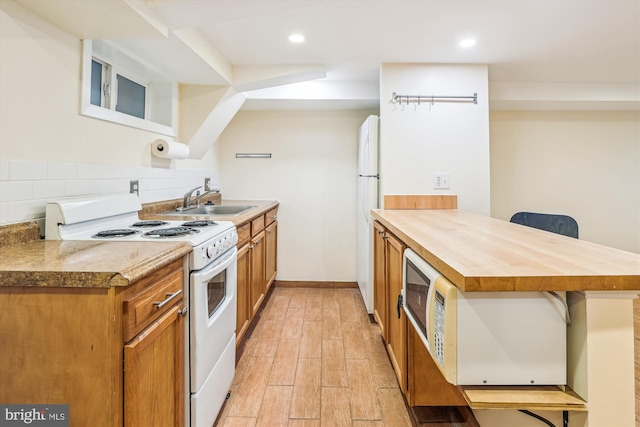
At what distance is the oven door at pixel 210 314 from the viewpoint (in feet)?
4.16

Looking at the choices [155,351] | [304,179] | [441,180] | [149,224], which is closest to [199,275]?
[155,351]

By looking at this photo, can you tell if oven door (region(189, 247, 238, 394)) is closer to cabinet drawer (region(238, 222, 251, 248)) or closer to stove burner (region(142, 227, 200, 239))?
stove burner (region(142, 227, 200, 239))

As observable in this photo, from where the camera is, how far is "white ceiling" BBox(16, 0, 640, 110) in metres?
1.58

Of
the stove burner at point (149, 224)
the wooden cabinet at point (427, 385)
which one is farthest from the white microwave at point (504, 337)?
the stove burner at point (149, 224)

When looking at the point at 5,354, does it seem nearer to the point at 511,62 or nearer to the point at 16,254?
the point at 16,254

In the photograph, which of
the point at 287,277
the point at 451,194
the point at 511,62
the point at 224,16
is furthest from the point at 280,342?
the point at 511,62

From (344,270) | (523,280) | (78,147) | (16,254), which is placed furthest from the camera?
(344,270)

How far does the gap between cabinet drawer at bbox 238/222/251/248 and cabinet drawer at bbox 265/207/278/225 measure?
26.6 inches

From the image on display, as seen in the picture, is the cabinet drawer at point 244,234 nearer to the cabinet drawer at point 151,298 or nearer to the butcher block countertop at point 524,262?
the cabinet drawer at point 151,298

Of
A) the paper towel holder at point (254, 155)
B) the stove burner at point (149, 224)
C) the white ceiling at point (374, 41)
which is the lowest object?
the stove burner at point (149, 224)

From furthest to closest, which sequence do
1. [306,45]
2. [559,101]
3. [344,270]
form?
1. [344,270]
2. [559,101]
3. [306,45]

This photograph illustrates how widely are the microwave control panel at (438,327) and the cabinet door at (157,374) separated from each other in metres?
0.86

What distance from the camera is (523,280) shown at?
2.70 feet

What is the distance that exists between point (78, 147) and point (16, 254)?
2.47ft
